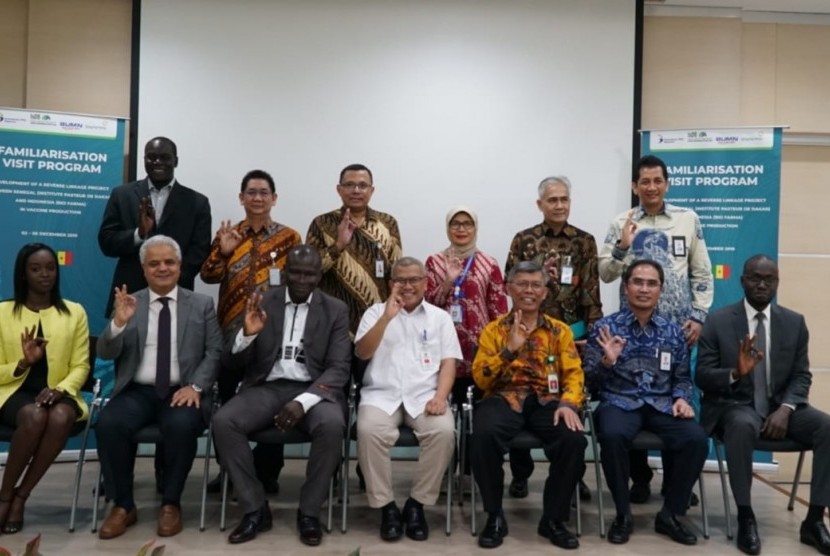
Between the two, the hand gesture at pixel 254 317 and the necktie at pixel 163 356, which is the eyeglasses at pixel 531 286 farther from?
the necktie at pixel 163 356

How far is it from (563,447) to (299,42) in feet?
10.8

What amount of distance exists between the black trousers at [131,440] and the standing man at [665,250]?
237 cm

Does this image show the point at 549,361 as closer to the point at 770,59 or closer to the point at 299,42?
the point at 299,42

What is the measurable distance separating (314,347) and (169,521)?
106 cm

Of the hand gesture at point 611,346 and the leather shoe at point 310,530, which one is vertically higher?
the hand gesture at point 611,346

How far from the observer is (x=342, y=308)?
392 cm

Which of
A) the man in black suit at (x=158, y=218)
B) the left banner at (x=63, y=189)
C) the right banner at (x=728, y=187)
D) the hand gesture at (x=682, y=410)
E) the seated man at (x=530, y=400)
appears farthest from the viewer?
the right banner at (x=728, y=187)

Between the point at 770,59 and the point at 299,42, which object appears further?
the point at 770,59

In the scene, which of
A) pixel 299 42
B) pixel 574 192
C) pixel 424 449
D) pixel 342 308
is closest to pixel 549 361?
pixel 424 449

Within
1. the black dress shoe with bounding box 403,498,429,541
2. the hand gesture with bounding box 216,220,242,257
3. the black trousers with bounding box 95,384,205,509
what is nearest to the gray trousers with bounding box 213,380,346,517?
the black trousers with bounding box 95,384,205,509

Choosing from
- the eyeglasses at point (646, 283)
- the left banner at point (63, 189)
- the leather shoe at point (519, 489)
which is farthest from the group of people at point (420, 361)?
the left banner at point (63, 189)

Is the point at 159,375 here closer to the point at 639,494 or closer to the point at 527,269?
the point at 527,269

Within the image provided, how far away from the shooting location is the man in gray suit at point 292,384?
3.54m

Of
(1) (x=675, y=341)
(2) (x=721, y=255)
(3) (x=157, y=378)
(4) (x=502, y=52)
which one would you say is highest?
(4) (x=502, y=52)
